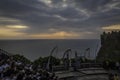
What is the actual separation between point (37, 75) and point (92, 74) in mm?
9592

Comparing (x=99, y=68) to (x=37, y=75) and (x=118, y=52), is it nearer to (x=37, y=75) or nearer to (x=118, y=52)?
(x=37, y=75)

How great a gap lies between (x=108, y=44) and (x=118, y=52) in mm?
6166

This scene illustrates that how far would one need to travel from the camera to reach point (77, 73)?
25.5 m

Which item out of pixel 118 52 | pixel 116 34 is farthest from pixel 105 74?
pixel 116 34

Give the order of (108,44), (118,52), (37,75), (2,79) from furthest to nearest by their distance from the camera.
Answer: (108,44) < (118,52) < (37,75) < (2,79)

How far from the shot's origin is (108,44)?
72812mm

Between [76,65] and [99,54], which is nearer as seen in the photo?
[76,65]

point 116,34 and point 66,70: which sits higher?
point 116,34

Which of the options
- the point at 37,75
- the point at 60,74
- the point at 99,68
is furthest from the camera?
the point at 99,68

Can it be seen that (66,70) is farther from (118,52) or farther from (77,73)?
(118,52)

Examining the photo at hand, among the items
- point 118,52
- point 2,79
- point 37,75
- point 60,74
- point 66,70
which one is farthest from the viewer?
point 118,52

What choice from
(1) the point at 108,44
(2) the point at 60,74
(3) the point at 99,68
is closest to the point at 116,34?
(1) the point at 108,44

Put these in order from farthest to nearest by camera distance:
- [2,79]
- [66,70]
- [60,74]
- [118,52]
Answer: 1. [118,52]
2. [66,70]
3. [60,74]
4. [2,79]

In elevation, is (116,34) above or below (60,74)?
above
